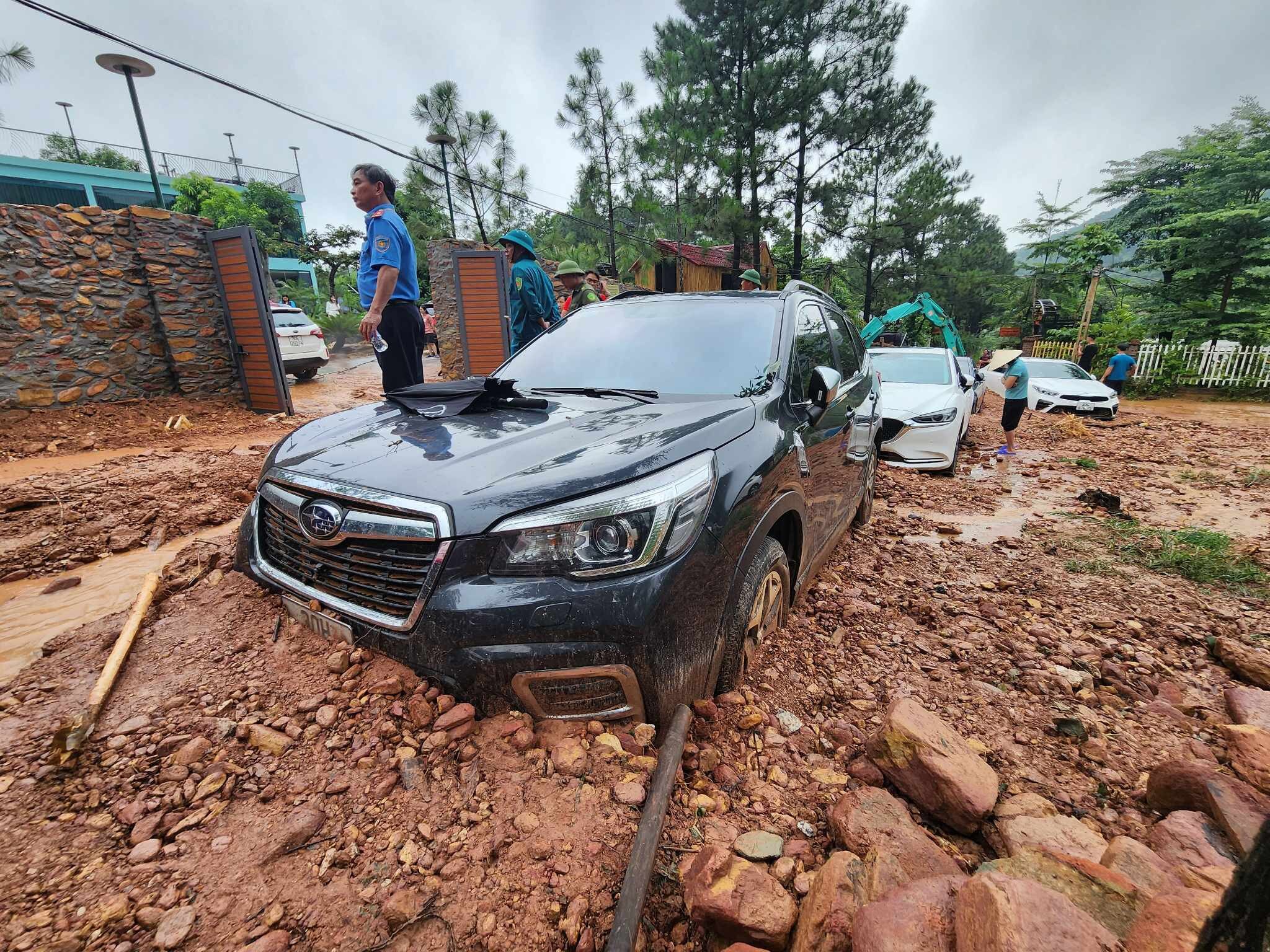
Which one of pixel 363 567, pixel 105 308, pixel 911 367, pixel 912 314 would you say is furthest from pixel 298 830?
pixel 912 314

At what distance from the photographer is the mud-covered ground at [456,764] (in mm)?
1249

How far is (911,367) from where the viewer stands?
7.65 m

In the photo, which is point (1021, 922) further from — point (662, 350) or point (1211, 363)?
point (1211, 363)

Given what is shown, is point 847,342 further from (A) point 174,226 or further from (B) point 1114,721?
(A) point 174,226

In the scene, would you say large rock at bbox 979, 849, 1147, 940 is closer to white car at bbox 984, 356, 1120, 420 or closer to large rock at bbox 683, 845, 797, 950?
large rock at bbox 683, 845, 797, 950

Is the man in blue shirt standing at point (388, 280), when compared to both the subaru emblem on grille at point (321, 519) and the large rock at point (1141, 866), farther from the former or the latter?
the large rock at point (1141, 866)

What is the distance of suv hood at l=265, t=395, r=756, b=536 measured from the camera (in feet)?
5.10

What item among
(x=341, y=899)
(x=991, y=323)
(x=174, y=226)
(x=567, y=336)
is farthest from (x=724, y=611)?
(x=991, y=323)

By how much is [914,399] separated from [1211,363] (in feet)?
46.8

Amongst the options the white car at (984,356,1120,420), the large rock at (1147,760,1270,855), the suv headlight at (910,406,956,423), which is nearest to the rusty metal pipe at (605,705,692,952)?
the large rock at (1147,760,1270,855)

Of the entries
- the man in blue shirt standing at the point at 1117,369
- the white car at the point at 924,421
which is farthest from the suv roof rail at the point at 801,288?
the man in blue shirt standing at the point at 1117,369

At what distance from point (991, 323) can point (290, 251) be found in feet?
154

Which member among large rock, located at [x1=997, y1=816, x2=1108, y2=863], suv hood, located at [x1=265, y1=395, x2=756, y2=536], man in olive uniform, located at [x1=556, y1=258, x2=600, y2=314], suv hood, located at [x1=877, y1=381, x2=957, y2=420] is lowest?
large rock, located at [x1=997, y1=816, x2=1108, y2=863]

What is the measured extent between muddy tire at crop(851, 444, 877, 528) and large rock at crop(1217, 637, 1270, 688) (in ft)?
6.15
